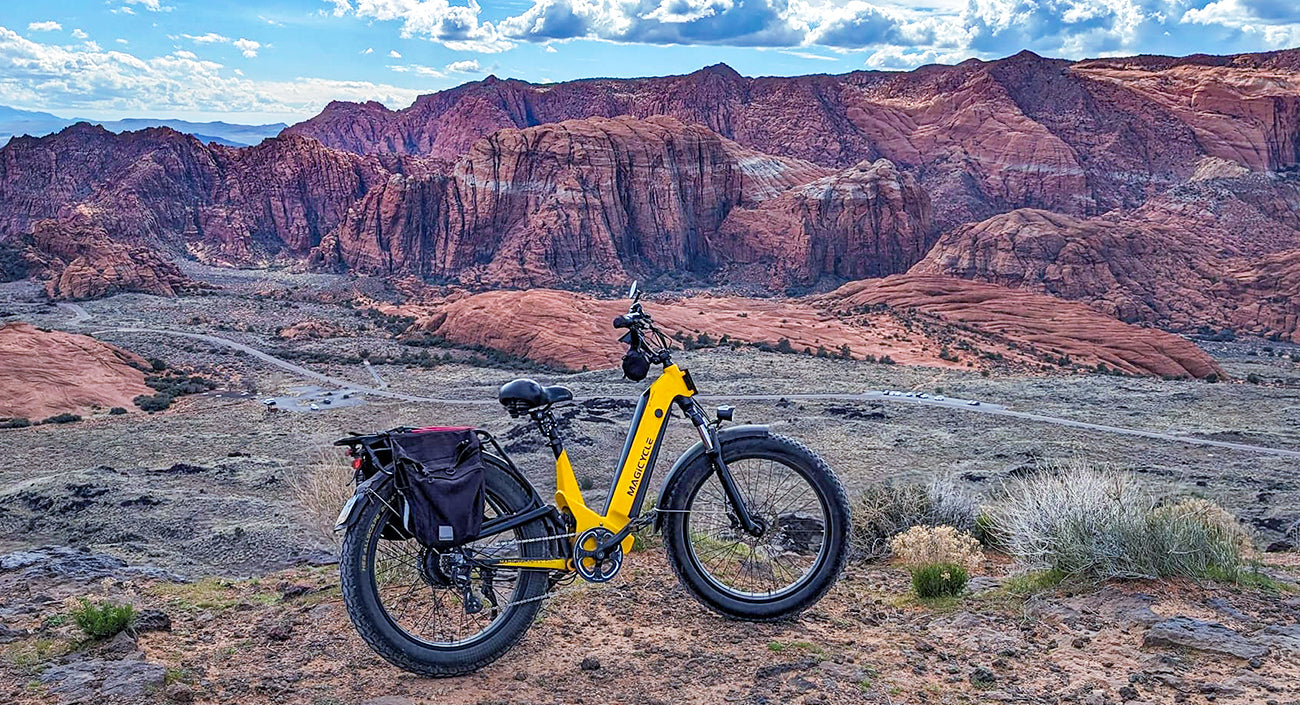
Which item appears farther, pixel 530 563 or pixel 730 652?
Result: pixel 730 652

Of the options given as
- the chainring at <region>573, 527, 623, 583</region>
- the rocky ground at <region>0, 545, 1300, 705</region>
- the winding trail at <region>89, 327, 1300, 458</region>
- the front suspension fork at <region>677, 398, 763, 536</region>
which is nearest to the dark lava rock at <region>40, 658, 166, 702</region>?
the rocky ground at <region>0, 545, 1300, 705</region>

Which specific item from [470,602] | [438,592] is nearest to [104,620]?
[438,592]

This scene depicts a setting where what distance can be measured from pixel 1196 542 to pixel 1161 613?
34.9 inches

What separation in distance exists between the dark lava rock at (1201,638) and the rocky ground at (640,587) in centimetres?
2

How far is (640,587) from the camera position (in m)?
6.21

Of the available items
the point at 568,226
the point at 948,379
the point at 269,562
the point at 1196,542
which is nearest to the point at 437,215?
the point at 568,226

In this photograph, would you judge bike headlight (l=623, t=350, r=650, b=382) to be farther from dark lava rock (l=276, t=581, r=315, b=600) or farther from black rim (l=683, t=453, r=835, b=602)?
dark lava rock (l=276, t=581, r=315, b=600)

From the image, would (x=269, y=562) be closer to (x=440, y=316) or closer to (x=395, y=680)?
(x=395, y=680)

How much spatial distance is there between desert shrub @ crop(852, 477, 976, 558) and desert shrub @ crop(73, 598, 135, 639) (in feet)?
17.5

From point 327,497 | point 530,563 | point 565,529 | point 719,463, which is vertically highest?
point 719,463

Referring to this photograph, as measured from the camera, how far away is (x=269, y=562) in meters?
11.8

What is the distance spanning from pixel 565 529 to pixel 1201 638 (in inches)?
133

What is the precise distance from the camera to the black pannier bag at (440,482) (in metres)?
4.64

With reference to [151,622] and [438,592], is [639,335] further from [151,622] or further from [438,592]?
[151,622]
